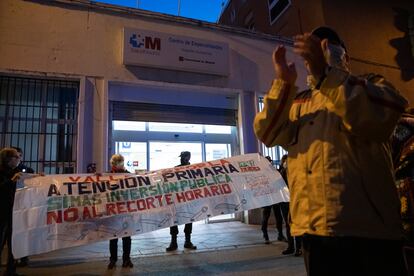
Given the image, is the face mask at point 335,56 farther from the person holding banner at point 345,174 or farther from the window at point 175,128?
the window at point 175,128

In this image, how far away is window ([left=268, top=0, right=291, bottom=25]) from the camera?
566 inches

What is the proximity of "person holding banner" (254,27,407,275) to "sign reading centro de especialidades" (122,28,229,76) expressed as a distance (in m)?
7.77

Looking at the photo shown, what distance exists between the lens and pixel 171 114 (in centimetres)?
1030

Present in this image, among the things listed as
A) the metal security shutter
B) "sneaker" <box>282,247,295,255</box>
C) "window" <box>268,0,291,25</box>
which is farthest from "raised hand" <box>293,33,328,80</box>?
"window" <box>268,0,291,25</box>

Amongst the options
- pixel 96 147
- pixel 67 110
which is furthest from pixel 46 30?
pixel 96 147

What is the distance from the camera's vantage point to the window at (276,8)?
14375 mm

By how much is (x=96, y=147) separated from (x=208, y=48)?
4.30 meters

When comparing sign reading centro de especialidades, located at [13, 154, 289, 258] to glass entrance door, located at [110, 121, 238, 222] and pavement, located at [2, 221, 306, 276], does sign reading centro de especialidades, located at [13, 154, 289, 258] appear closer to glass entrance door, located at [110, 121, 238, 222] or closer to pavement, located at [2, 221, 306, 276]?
pavement, located at [2, 221, 306, 276]

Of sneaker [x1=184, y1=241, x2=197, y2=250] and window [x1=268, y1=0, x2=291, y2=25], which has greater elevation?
window [x1=268, y1=0, x2=291, y2=25]

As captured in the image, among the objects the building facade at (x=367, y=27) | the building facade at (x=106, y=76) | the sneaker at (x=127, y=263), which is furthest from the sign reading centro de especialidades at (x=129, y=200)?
the building facade at (x=367, y=27)

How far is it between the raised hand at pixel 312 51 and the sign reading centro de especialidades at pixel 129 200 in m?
4.37

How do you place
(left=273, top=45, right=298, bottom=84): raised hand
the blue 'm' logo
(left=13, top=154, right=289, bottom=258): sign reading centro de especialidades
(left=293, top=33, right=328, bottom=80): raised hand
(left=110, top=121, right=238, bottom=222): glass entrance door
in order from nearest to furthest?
(left=293, top=33, right=328, bottom=80): raised hand, (left=273, top=45, right=298, bottom=84): raised hand, (left=13, top=154, right=289, bottom=258): sign reading centro de especialidades, the blue 'm' logo, (left=110, top=121, right=238, bottom=222): glass entrance door

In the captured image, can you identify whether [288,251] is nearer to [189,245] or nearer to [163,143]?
[189,245]

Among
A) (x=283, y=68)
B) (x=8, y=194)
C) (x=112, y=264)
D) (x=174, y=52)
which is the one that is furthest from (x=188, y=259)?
(x=174, y=52)
